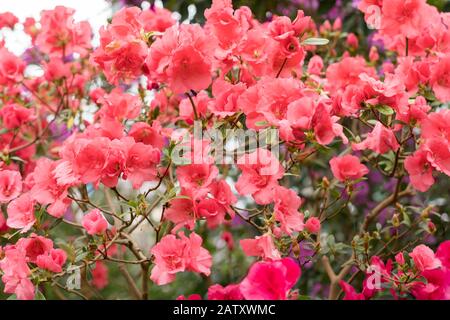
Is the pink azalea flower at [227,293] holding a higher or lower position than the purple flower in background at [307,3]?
lower

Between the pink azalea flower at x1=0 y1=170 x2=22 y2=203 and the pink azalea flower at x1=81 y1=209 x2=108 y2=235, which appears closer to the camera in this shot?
the pink azalea flower at x1=81 y1=209 x2=108 y2=235

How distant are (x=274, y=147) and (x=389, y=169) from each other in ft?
1.39

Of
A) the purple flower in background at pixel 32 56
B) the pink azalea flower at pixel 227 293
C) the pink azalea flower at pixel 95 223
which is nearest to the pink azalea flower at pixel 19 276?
the pink azalea flower at pixel 95 223

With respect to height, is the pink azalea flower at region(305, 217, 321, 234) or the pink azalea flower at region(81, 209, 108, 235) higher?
the pink azalea flower at region(81, 209, 108, 235)

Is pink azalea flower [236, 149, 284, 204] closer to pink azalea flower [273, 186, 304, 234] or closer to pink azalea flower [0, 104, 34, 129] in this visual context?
pink azalea flower [273, 186, 304, 234]

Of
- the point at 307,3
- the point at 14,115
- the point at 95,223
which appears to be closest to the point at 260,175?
the point at 95,223

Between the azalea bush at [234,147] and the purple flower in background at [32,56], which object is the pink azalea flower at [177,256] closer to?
the azalea bush at [234,147]

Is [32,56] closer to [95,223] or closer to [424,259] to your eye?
[95,223]

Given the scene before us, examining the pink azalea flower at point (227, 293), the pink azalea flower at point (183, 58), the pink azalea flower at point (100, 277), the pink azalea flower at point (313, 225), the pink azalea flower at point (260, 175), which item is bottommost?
the pink azalea flower at point (100, 277)

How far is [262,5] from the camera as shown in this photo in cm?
213

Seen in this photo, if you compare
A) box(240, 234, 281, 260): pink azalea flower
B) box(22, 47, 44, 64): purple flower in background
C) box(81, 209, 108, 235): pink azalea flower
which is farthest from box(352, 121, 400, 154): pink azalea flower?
box(22, 47, 44, 64): purple flower in background

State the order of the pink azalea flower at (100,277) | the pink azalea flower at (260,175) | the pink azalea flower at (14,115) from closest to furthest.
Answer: the pink azalea flower at (260,175), the pink azalea flower at (14,115), the pink azalea flower at (100,277)
